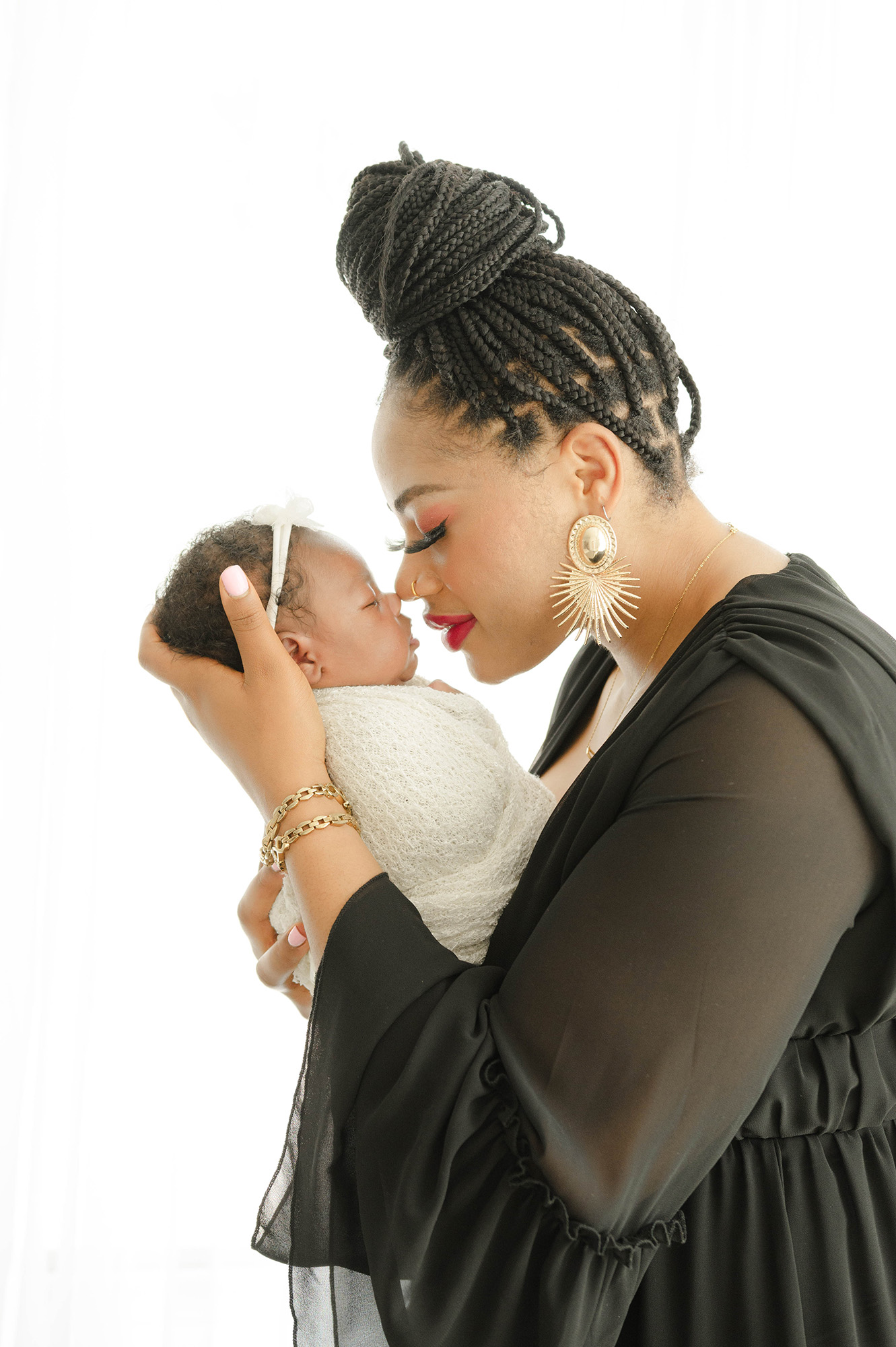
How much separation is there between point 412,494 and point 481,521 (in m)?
0.11

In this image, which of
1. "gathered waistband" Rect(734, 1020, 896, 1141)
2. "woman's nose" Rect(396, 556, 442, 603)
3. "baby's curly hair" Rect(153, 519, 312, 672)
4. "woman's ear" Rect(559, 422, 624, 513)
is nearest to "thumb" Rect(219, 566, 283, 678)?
"baby's curly hair" Rect(153, 519, 312, 672)

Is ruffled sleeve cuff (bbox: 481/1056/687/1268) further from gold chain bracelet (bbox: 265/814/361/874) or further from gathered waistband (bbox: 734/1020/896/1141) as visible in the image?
gold chain bracelet (bbox: 265/814/361/874)

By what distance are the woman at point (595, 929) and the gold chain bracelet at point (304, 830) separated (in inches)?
0.6

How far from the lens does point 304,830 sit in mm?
1197

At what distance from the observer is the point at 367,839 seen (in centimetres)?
140

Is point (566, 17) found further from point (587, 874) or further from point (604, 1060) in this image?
point (604, 1060)

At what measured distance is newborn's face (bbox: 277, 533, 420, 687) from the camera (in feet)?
5.14

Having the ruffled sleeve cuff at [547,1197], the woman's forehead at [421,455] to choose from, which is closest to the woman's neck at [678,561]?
the woman's forehead at [421,455]

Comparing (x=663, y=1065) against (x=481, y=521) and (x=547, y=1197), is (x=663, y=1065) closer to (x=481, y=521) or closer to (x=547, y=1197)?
(x=547, y=1197)

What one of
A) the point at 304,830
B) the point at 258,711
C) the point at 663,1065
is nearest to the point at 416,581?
the point at 258,711

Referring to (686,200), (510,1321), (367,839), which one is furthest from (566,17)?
(510,1321)

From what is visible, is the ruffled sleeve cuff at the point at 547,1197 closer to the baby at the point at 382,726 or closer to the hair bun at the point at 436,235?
the baby at the point at 382,726

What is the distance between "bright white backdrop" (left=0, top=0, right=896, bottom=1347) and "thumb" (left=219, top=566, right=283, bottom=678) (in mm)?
1098

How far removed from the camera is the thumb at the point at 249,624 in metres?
1.37
